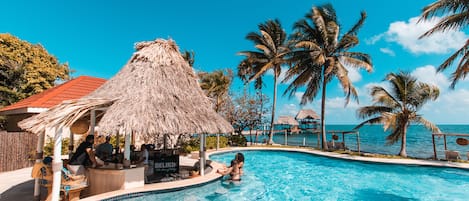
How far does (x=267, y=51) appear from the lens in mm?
17812

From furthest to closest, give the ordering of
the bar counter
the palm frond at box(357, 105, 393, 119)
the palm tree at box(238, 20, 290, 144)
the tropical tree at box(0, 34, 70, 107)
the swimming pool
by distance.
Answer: the palm tree at box(238, 20, 290, 144), the tropical tree at box(0, 34, 70, 107), the palm frond at box(357, 105, 393, 119), the swimming pool, the bar counter

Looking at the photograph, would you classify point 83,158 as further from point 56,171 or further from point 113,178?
point 56,171

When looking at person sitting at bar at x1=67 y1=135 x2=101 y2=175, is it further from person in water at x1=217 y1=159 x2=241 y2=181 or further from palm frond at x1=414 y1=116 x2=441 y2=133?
palm frond at x1=414 y1=116 x2=441 y2=133

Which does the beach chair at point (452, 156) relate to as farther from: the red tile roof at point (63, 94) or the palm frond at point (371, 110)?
the red tile roof at point (63, 94)

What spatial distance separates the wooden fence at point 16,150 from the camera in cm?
794

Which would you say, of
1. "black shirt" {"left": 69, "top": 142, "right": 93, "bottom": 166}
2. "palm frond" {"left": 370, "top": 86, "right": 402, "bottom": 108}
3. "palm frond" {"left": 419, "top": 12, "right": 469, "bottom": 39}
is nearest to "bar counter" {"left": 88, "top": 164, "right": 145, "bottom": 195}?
"black shirt" {"left": 69, "top": 142, "right": 93, "bottom": 166}

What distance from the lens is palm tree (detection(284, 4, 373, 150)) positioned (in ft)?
45.7

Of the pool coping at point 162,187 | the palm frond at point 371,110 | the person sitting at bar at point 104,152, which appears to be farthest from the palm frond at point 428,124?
the person sitting at bar at point 104,152

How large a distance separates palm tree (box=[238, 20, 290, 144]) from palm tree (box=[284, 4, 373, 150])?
2.47 meters

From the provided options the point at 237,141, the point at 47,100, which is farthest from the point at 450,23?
the point at 47,100

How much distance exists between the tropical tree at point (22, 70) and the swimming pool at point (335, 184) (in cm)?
1516

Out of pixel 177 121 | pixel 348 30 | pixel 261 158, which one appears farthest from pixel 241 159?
pixel 348 30

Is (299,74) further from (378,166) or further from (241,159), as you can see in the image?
(241,159)

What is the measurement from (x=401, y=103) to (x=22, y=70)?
23.5 meters
